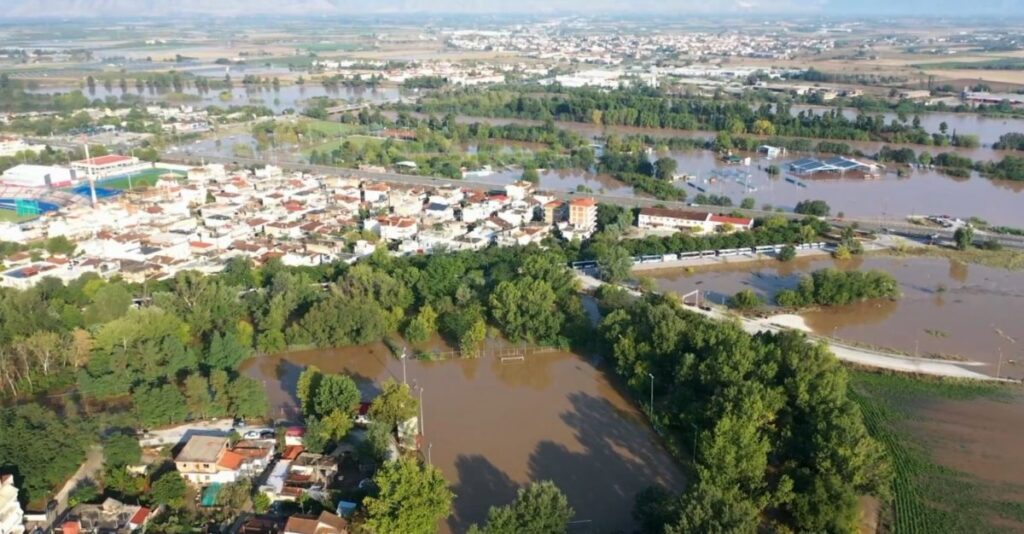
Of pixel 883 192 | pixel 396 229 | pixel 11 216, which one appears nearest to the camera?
pixel 396 229

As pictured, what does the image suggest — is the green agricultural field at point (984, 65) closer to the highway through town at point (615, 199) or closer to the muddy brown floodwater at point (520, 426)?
the highway through town at point (615, 199)

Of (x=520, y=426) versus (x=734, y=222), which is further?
(x=734, y=222)

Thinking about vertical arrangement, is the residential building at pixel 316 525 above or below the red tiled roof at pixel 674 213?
below

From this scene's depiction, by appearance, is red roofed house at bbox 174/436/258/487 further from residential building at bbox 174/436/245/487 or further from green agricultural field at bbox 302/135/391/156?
green agricultural field at bbox 302/135/391/156

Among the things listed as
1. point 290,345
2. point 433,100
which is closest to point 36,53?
point 433,100

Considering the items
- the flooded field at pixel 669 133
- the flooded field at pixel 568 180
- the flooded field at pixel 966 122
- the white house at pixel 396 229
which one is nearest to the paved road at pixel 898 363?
the white house at pixel 396 229

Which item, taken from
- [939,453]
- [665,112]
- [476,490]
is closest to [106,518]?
[476,490]

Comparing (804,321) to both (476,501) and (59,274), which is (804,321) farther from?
(59,274)

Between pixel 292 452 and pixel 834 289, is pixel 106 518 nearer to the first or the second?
pixel 292 452
